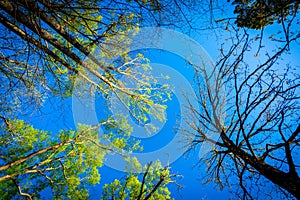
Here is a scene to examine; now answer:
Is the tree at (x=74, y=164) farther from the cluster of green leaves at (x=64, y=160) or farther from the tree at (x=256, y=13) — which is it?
the tree at (x=256, y=13)

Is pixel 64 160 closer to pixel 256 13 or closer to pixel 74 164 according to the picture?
pixel 74 164

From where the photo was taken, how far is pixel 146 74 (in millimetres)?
5594

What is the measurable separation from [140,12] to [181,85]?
154 inches

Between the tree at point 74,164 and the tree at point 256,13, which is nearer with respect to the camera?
the tree at point 256,13

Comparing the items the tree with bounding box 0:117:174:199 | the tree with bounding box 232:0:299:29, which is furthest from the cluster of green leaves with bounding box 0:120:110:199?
the tree with bounding box 232:0:299:29

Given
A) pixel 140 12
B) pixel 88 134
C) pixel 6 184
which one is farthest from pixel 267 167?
pixel 6 184

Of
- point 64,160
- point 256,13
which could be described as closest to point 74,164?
point 64,160

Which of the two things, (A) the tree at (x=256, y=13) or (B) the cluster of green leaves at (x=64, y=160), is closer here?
(A) the tree at (x=256, y=13)

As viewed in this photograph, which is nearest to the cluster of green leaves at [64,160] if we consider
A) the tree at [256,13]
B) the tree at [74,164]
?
the tree at [74,164]

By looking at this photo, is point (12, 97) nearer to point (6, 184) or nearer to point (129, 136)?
point (129, 136)

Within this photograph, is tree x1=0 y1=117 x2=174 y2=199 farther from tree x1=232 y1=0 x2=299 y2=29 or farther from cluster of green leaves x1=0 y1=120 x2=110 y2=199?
tree x1=232 y1=0 x2=299 y2=29

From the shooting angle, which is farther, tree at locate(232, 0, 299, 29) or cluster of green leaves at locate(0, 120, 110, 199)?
cluster of green leaves at locate(0, 120, 110, 199)

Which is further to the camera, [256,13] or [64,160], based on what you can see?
[64,160]

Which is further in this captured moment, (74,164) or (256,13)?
(74,164)
